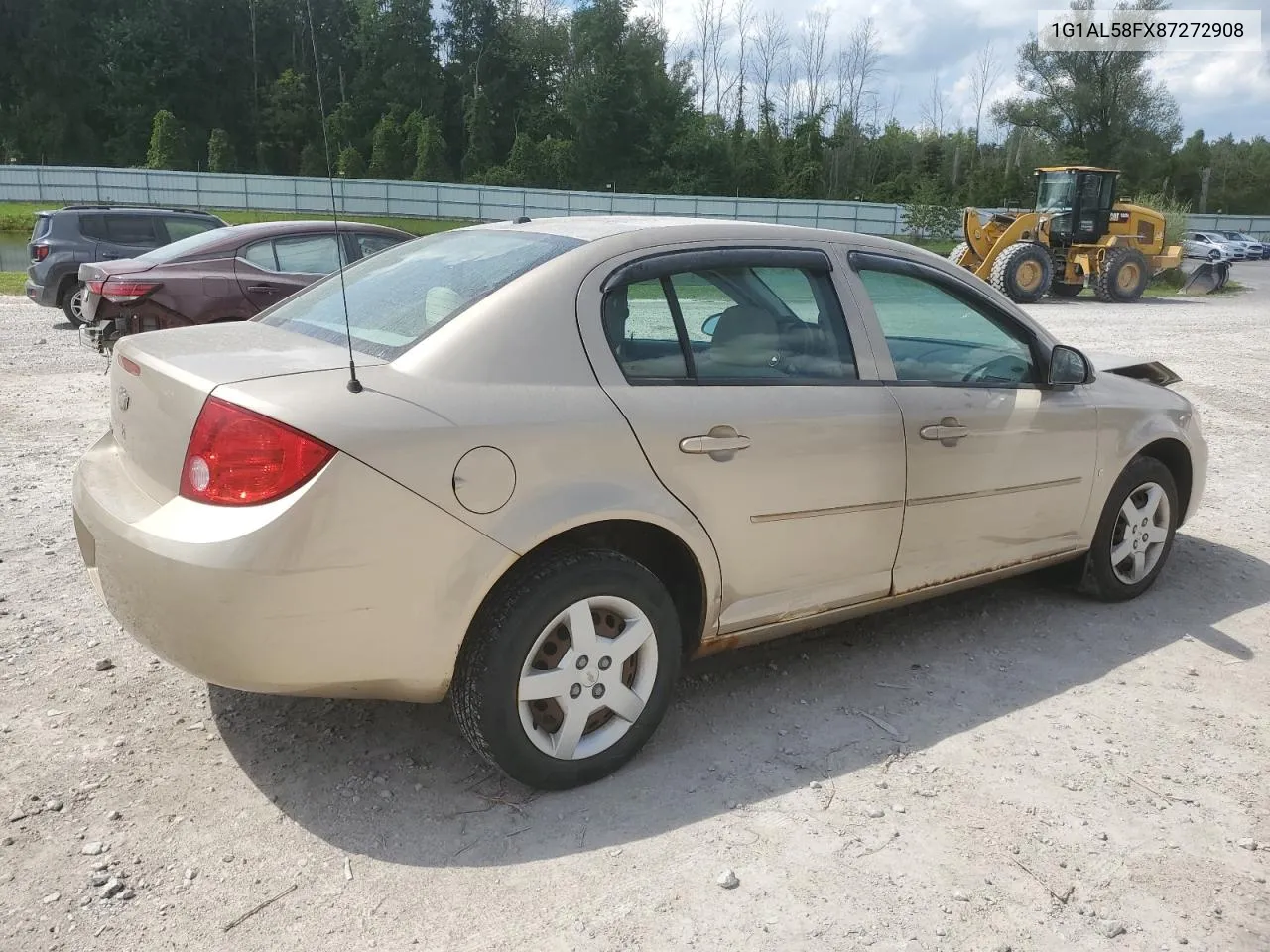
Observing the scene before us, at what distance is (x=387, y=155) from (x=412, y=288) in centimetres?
6186

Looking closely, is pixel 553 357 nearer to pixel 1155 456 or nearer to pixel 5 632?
pixel 5 632

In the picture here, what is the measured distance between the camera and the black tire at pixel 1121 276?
886 inches

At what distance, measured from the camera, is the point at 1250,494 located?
21.8 ft

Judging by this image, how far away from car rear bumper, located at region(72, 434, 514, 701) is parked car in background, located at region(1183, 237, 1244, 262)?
38.6m

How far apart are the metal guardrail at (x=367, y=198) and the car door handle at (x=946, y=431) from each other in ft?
120

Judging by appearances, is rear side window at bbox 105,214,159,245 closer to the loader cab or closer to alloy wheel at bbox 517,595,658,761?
alloy wheel at bbox 517,595,658,761

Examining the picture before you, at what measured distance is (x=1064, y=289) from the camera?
2348 centimetres

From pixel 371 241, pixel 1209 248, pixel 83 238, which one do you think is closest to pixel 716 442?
pixel 371 241

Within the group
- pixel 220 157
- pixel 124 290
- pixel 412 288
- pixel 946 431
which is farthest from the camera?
pixel 220 157

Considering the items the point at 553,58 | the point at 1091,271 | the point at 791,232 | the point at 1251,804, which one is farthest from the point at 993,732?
the point at 553,58

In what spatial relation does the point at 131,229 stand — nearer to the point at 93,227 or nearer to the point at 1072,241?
the point at 93,227

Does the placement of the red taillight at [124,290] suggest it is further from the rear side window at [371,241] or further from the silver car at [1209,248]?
the silver car at [1209,248]

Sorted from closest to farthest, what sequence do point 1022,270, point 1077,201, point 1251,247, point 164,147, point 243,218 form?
point 1022,270 → point 1077,201 → point 243,218 → point 1251,247 → point 164,147

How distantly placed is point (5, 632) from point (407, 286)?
2.08 meters
